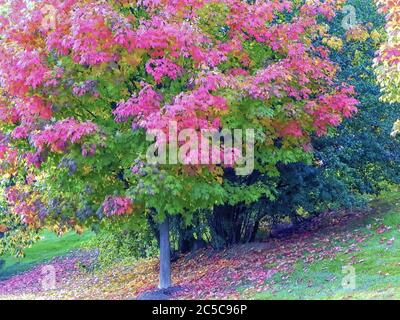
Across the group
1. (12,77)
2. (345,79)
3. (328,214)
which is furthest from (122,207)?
(328,214)

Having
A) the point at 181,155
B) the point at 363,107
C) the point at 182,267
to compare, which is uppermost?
the point at 363,107

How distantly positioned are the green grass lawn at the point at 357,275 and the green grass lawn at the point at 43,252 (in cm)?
1342

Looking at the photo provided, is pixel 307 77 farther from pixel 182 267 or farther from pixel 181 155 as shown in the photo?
pixel 182 267

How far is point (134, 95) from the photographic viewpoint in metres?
9.66

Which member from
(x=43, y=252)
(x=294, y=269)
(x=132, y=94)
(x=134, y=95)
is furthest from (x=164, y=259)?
(x=43, y=252)

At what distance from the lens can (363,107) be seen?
48.3 ft

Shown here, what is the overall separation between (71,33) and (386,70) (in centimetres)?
546

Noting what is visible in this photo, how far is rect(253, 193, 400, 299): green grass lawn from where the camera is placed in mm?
9086

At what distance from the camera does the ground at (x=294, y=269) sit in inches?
392

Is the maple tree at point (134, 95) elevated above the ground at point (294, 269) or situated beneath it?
elevated above

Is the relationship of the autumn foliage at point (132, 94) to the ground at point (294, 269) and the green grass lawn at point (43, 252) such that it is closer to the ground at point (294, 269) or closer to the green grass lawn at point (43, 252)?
the ground at point (294, 269)

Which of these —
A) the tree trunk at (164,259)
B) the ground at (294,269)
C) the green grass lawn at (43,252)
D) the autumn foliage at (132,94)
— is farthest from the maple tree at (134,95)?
the green grass lawn at (43,252)

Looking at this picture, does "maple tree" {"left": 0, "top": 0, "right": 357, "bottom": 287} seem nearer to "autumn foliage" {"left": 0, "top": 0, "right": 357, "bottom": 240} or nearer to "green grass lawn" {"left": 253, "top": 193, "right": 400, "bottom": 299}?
"autumn foliage" {"left": 0, "top": 0, "right": 357, "bottom": 240}

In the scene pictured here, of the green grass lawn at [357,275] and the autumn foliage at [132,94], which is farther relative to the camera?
the autumn foliage at [132,94]
